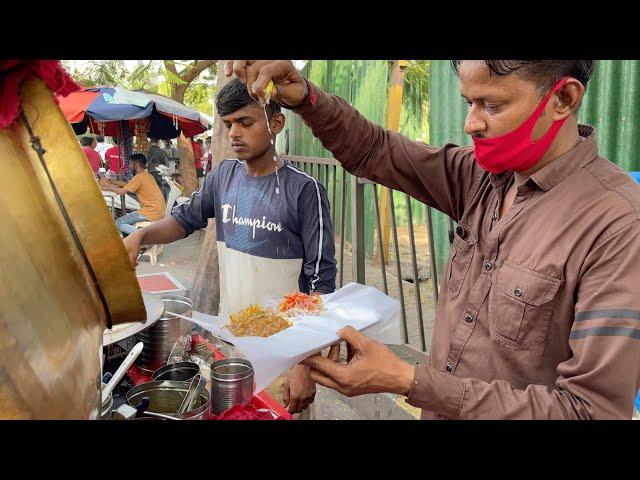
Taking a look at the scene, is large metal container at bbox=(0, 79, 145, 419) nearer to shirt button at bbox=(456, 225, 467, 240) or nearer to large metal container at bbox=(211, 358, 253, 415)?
large metal container at bbox=(211, 358, 253, 415)

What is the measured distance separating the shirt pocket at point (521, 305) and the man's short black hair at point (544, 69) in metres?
0.54

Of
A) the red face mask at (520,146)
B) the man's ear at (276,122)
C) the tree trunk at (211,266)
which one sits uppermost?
the man's ear at (276,122)

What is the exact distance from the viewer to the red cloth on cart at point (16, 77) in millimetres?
794

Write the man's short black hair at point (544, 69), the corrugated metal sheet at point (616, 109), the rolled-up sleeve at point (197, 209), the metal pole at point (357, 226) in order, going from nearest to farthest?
the man's short black hair at point (544, 69) → the rolled-up sleeve at point (197, 209) → the corrugated metal sheet at point (616, 109) → the metal pole at point (357, 226)

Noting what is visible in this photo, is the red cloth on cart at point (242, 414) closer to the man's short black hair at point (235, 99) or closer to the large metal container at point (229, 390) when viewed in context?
the large metal container at point (229, 390)

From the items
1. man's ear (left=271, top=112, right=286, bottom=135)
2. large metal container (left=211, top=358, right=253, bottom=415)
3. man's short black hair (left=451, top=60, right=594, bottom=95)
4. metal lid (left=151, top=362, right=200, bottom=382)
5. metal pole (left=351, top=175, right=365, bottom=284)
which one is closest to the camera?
man's short black hair (left=451, top=60, right=594, bottom=95)

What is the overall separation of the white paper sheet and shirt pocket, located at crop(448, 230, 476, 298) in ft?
0.96

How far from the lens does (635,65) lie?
Answer: 3.10 meters

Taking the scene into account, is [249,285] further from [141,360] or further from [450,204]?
[450,204]

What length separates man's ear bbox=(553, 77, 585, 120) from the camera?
1354 millimetres

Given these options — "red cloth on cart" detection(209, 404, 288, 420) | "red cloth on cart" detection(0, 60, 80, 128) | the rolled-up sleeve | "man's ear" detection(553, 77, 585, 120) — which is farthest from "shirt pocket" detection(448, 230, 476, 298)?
the rolled-up sleeve

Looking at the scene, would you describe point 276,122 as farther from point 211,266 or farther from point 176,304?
point 211,266

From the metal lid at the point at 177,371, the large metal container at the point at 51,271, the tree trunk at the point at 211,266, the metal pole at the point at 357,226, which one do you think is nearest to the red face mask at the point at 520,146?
the large metal container at the point at 51,271

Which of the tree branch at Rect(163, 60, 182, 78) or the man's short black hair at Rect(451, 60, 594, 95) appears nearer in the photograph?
the man's short black hair at Rect(451, 60, 594, 95)
